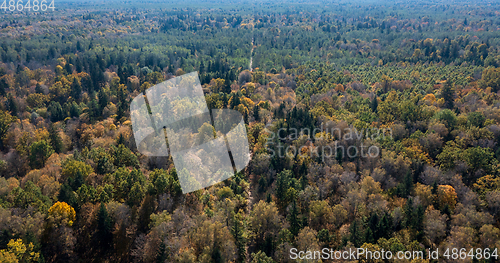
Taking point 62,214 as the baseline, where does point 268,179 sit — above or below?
below

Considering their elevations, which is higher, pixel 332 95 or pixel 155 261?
pixel 332 95

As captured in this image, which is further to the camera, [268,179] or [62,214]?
[268,179]

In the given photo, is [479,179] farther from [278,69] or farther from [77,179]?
[278,69]

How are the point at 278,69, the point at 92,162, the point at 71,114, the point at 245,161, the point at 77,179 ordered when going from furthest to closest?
the point at 278,69 < the point at 71,114 < the point at 245,161 < the point at 92,162 < the point at 77,179

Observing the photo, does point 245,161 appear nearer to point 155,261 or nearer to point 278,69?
point 155,261

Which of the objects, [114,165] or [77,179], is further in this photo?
[114,165]

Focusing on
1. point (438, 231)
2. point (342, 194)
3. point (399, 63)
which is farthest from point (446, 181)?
point (399, 63)

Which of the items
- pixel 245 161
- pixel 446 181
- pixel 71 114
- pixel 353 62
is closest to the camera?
pixel 446 181

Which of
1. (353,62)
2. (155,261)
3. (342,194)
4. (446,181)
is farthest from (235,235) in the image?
(353,62)

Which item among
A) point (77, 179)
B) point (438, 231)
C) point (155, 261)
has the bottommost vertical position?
point (155, 261)
